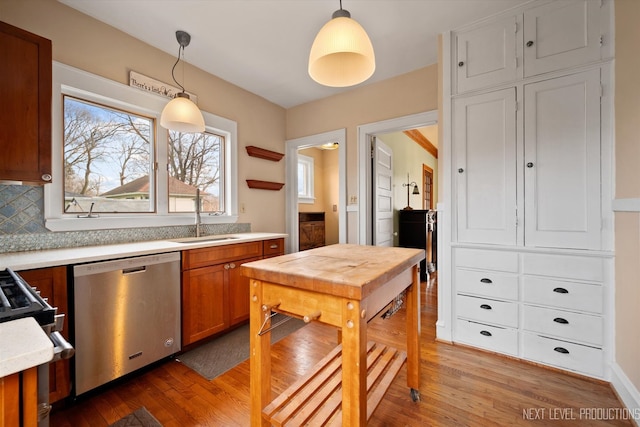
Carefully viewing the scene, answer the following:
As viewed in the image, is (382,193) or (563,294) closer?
(563,294)

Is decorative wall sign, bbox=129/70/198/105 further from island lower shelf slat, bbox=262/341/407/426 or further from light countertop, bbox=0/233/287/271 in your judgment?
island lower shelf slat, bbox=262/341/407/426

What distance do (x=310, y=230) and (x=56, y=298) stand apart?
11.7 ft

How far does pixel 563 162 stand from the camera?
1.91m

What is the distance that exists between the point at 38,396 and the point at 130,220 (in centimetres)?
192

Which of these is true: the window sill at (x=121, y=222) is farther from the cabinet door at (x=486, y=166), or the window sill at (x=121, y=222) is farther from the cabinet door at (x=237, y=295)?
the cabinet door at (x=486, y=166)

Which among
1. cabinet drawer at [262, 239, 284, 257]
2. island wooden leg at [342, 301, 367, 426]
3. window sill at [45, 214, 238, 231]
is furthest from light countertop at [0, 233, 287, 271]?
island wooden leg at [342, 301, 367, 426]

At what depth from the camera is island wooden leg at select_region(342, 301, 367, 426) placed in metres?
0.98

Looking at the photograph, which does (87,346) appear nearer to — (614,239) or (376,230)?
(376,230)

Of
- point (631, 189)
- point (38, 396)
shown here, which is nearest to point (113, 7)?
point (38, 396)

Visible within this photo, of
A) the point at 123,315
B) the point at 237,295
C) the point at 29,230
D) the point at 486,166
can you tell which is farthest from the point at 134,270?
the point at 486,166

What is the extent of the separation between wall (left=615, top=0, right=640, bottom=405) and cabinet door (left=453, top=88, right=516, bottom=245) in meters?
0.55

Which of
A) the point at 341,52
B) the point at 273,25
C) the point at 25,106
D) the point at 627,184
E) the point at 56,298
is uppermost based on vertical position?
the point at 273,25

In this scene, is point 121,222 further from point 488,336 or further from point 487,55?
point 487,55

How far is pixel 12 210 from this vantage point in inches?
68.3
